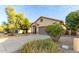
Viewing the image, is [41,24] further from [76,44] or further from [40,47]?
[76,44]

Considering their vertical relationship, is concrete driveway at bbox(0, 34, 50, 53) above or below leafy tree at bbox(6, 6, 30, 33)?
below

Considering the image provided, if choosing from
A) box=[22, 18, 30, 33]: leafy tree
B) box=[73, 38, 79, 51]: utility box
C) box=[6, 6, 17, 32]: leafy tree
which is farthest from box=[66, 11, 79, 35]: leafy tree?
box=[6, 6, 17, 32]: leafy tree

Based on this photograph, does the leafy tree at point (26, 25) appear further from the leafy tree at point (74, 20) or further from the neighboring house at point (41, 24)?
the leafy tree at point (74, 20)

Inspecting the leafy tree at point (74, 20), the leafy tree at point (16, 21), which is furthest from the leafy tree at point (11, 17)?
the leafy tree at point (74, 20)

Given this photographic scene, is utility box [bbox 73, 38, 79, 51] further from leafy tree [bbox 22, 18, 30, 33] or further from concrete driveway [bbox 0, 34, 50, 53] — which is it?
leafy tree [bbox 22, 18, 30, 33]

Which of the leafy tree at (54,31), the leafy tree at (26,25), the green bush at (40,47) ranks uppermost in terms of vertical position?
the leafy tree at (26,25)

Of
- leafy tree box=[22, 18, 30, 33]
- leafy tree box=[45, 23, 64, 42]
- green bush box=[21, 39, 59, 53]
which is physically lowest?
green bush box=[21, 39, 59, 53]

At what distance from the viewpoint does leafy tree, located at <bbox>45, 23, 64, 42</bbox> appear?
2.08 m

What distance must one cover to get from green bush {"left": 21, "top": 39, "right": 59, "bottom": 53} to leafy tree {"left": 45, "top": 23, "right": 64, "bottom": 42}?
61 mm

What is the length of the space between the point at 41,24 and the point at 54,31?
0.17 m

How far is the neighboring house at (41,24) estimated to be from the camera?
2082 mm

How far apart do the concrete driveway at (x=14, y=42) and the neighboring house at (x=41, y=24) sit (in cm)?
6

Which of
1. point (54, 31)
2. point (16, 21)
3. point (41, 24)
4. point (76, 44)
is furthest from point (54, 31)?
point (16, 21)
